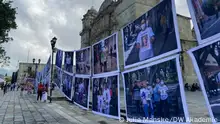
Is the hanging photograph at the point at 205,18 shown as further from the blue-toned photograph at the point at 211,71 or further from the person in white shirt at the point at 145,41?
the person in white shirt at the point at 145,41

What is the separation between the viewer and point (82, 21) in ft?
152

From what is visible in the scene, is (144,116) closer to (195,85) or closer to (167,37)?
(167,37)

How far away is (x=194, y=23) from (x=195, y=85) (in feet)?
74.3

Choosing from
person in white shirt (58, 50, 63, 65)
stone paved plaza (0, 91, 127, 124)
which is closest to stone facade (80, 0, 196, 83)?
person in white shirt (58, 50, 63, 65)

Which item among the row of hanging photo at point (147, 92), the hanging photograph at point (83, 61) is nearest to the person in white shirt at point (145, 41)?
the row of hanging photo at point (147, 92)

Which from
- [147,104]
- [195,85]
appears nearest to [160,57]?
[147,104]

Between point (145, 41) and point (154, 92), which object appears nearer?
point (154, 92)

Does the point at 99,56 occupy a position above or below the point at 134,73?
above

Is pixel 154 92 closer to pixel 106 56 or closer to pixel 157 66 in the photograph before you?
pixel 157 66

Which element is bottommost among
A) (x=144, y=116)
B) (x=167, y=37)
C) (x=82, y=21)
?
(x=144, y=116)

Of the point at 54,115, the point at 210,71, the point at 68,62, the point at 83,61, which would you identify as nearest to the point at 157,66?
the point at 210,71

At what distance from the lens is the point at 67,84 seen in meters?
10.5

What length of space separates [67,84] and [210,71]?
29.1 ft

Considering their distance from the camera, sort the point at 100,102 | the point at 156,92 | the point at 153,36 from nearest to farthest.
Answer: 1. the point at 156,92
2. the point at 153,36
3. the point at 100,102
